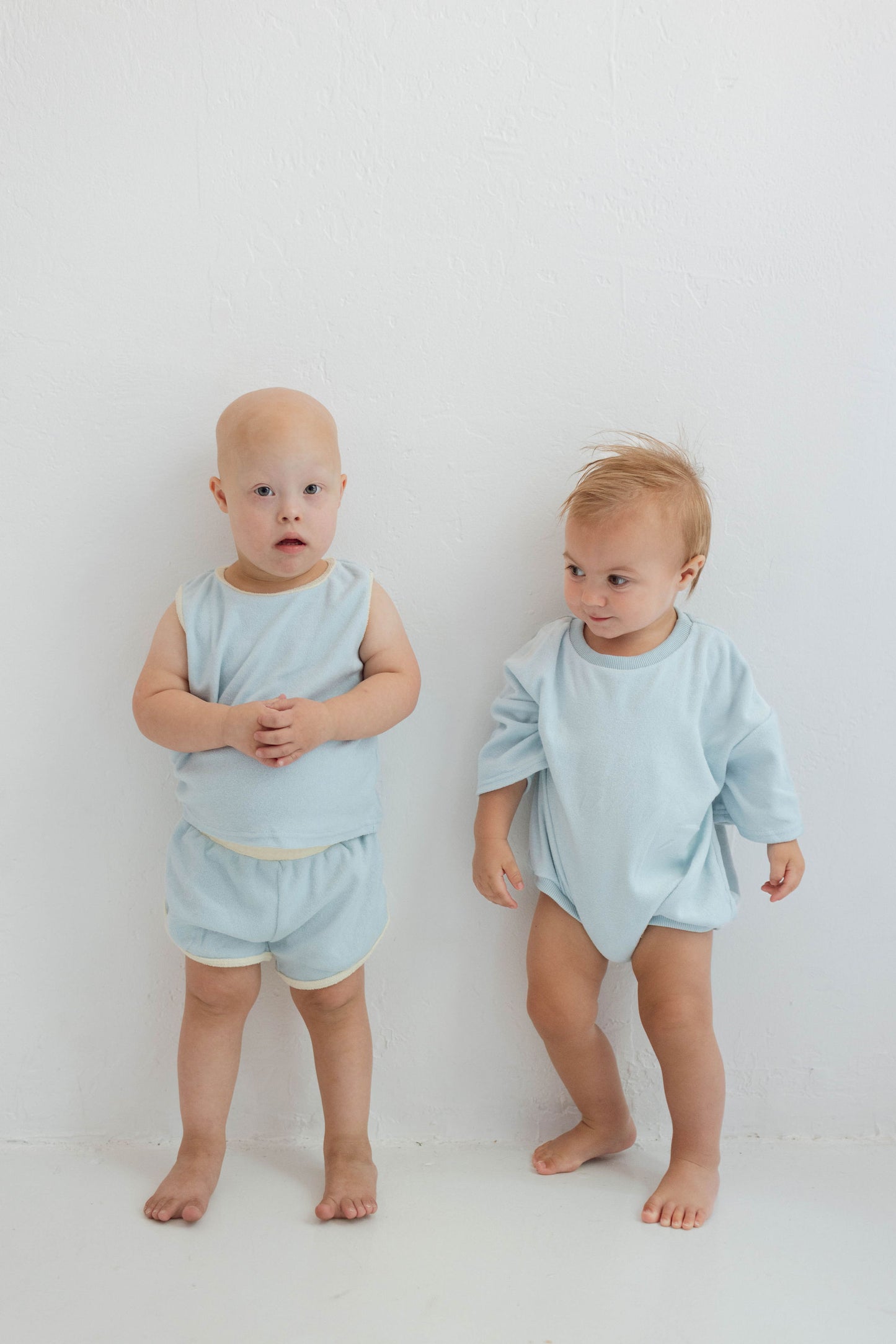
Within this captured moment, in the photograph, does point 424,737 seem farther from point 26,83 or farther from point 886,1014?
point 26,83

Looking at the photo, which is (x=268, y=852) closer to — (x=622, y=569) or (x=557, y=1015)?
(x=557, y=1015)

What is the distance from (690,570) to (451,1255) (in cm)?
84

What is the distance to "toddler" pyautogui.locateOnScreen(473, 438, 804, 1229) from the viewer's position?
3.99 feet

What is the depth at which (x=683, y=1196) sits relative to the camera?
48.2 inches

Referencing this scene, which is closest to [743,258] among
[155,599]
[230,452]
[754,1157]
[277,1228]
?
A: [230,452]

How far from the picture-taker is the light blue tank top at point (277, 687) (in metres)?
1.20

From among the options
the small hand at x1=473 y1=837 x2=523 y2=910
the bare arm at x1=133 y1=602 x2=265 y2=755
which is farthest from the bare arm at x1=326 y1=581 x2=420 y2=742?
the small hand at x1=473 y1=837 x2=523 y2=910

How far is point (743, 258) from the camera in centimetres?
128

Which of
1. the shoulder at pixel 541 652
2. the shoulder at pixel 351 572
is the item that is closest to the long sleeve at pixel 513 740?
the shoulder at pixel 541 652

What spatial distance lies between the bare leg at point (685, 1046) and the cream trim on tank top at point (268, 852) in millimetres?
433

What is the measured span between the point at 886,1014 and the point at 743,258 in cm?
103

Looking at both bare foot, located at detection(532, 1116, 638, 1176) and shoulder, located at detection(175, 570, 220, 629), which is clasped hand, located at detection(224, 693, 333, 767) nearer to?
shoulder, located at detection(175, 570, 220, 629)

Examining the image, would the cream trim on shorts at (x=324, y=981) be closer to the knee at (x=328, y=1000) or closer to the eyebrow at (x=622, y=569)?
the knee at (x=328, y=1000)

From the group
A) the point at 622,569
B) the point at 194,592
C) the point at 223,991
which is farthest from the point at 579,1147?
→ the point at 194,592
